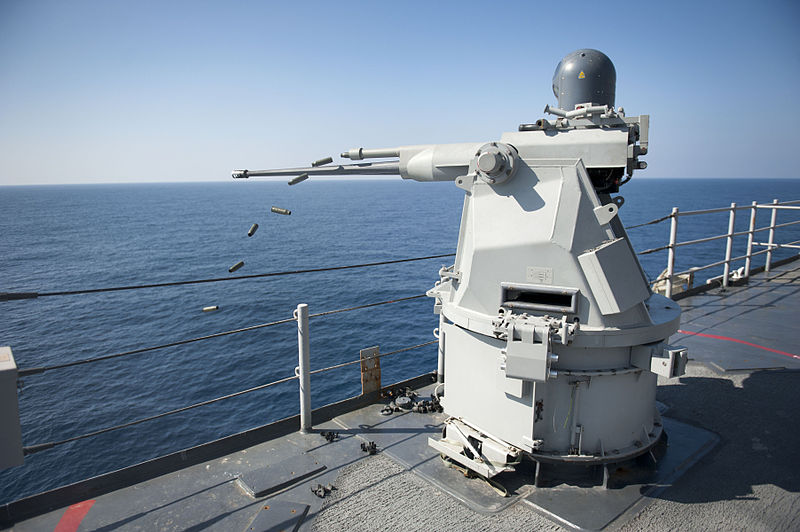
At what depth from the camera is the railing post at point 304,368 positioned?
149 inches

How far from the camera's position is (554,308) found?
3.16 meters

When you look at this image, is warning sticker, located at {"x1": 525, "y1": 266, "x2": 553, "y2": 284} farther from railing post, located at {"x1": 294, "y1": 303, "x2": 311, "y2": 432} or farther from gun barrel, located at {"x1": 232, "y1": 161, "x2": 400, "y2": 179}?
railing post, located at {"x1": 294, "y1": 303, "x2": 311, "y2": 432}

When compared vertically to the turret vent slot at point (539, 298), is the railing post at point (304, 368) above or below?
below

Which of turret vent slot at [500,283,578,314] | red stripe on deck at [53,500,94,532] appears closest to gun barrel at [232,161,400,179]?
turret vent slot at [500,283,578,314]

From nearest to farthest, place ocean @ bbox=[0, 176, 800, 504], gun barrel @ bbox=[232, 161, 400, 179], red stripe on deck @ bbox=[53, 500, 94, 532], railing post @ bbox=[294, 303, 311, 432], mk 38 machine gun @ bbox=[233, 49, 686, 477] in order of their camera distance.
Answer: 1. red stripe on deck @ bbox=[53, 500, 94, 532]
2. mk 38 machine gun @ bbox=[233, 49, 686, 477]
3. railing post @ bbox=[294, 303, 311, 432]
4. gun barrel @ bbox=[232, 161, 400, 179]
5. ocean @ bbox=[0, 176, 800, 504]

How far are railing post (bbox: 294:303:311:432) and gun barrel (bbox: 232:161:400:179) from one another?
1.11 metres

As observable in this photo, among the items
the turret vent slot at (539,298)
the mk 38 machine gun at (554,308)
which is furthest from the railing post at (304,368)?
the turret vent slot at (539,298)

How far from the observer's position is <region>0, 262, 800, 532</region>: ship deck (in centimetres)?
298

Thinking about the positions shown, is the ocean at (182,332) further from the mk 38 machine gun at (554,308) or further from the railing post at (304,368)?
the mk 38 machine gun at (554,308)

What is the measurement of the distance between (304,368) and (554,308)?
1917 millimetres

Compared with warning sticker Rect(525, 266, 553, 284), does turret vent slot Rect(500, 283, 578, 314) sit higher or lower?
lower

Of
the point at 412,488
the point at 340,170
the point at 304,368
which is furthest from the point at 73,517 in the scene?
the point at 340,170

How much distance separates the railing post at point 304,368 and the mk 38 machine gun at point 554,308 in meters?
1.06

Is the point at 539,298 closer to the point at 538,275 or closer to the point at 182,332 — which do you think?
the point at 538,275
